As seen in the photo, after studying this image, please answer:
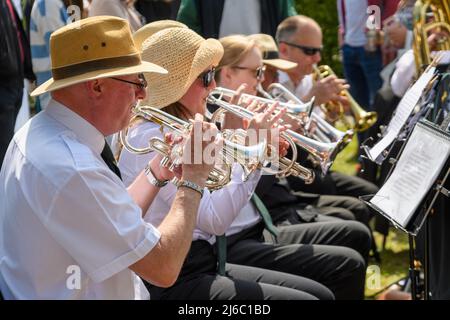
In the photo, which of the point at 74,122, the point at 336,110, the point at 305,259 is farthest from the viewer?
the point at 336,110

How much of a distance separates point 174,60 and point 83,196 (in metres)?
1.18

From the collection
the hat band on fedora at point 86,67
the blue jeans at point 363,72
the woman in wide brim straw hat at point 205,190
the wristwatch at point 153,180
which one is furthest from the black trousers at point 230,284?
the blue jeans at point 363,72

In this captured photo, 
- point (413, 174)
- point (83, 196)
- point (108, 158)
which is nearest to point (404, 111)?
point (413, 174)

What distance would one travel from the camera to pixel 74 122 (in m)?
2.35

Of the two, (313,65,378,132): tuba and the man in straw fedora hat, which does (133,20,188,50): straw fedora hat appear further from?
(313,65,378,132): tuba

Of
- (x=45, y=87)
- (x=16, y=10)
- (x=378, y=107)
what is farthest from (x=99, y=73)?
(x=378, y=107)

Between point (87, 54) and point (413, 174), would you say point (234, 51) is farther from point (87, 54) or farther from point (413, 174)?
point (87, 54)

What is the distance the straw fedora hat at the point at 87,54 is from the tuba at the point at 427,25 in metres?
1.97

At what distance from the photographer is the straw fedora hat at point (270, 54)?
4.46 meters

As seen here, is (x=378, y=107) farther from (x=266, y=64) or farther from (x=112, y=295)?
(x=112, y=295)

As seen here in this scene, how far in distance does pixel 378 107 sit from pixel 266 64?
1.40 meters

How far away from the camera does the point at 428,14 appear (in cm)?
404

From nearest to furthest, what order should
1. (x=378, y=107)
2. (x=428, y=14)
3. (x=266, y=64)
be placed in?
(x=428, y=14) < (x=266, y=64) < (x=378, y=107)
